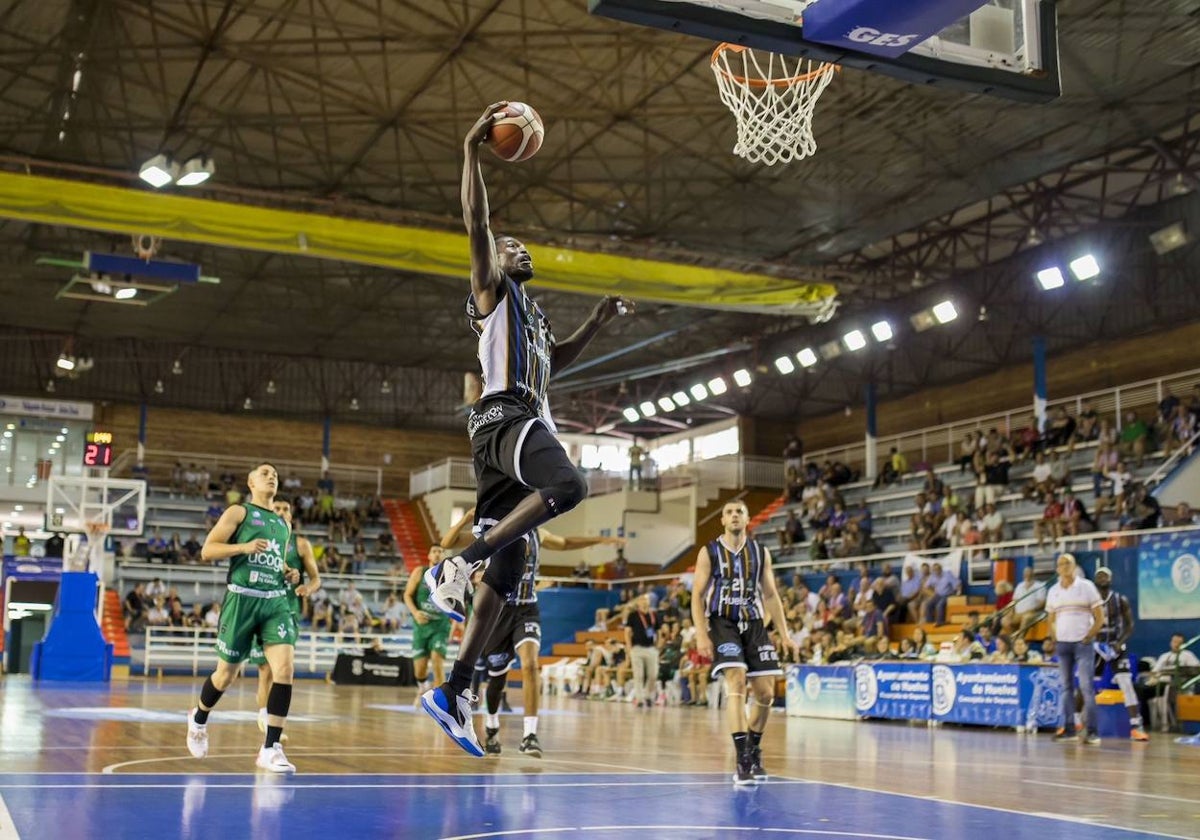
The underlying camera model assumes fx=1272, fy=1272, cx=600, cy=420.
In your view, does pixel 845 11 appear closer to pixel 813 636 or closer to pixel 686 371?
pixel 813 636

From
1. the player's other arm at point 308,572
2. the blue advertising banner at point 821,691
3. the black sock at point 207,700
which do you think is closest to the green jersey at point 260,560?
the player's other arm at point 308,572

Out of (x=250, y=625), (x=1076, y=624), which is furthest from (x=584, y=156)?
(x=250, y=625)

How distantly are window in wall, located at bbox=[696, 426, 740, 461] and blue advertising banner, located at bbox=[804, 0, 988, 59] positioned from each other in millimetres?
38287

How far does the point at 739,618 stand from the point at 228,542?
3594mm

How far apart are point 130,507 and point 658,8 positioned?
31380 mm

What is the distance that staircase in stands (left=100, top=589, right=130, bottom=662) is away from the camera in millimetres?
31312

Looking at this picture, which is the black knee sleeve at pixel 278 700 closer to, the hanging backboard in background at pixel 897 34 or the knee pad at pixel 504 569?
the knee pad at pixel 504 569

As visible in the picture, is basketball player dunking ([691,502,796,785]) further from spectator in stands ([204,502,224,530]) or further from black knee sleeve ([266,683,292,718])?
spectator in stands ([204,502,224,530])

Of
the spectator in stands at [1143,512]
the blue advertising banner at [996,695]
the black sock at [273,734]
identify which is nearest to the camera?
the black sock at [273,734]

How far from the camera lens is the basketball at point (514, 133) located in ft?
18.6

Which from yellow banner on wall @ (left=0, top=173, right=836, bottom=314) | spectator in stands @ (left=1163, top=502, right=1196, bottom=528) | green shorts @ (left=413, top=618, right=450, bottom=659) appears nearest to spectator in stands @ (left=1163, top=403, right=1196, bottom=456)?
spectator in stands @ (left=1163, top=502, right=1196, bottom=528)

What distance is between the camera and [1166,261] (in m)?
30.2

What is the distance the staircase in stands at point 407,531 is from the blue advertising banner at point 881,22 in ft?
113

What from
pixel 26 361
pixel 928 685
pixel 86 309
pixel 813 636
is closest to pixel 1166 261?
pixel 813 636
